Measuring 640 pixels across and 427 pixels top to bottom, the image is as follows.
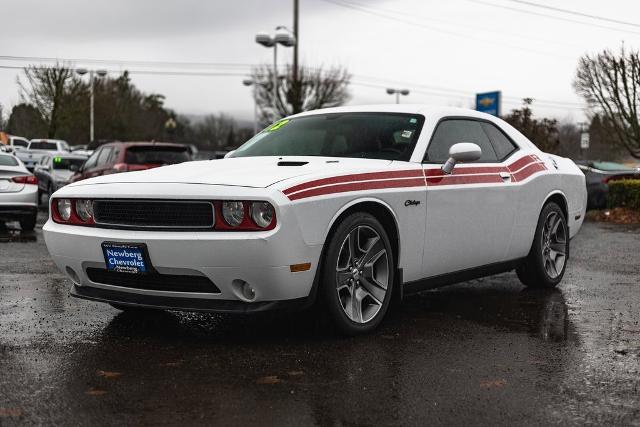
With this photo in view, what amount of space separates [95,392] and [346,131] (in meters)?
2.93

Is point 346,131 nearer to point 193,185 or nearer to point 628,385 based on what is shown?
point 193,185

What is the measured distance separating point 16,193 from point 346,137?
8.58m

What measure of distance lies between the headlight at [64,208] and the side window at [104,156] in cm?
946

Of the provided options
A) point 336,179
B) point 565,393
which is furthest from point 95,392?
point 565,393

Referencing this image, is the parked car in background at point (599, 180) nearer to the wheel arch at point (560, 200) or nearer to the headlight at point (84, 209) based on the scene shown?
the wheel arch at point (560, 200)

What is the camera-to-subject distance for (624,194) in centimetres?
1808

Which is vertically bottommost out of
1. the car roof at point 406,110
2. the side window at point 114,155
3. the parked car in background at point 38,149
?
the parked car in background at point 38,149

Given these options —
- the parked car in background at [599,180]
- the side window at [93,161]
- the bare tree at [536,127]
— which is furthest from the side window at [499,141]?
the bare tree at [536,127]

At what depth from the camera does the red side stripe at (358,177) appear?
4.88 m

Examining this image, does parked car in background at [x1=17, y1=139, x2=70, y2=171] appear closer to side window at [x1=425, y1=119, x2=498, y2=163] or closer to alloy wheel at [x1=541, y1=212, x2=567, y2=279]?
alloy wheel at [x1=541, y1=212, x2=567, y2=279]

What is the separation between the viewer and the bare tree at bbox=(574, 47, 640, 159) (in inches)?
1075

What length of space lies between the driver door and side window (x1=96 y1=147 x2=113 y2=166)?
9.49 m

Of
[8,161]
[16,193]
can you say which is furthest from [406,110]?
[8,161]

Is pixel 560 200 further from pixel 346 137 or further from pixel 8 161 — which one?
pixel 8 161
